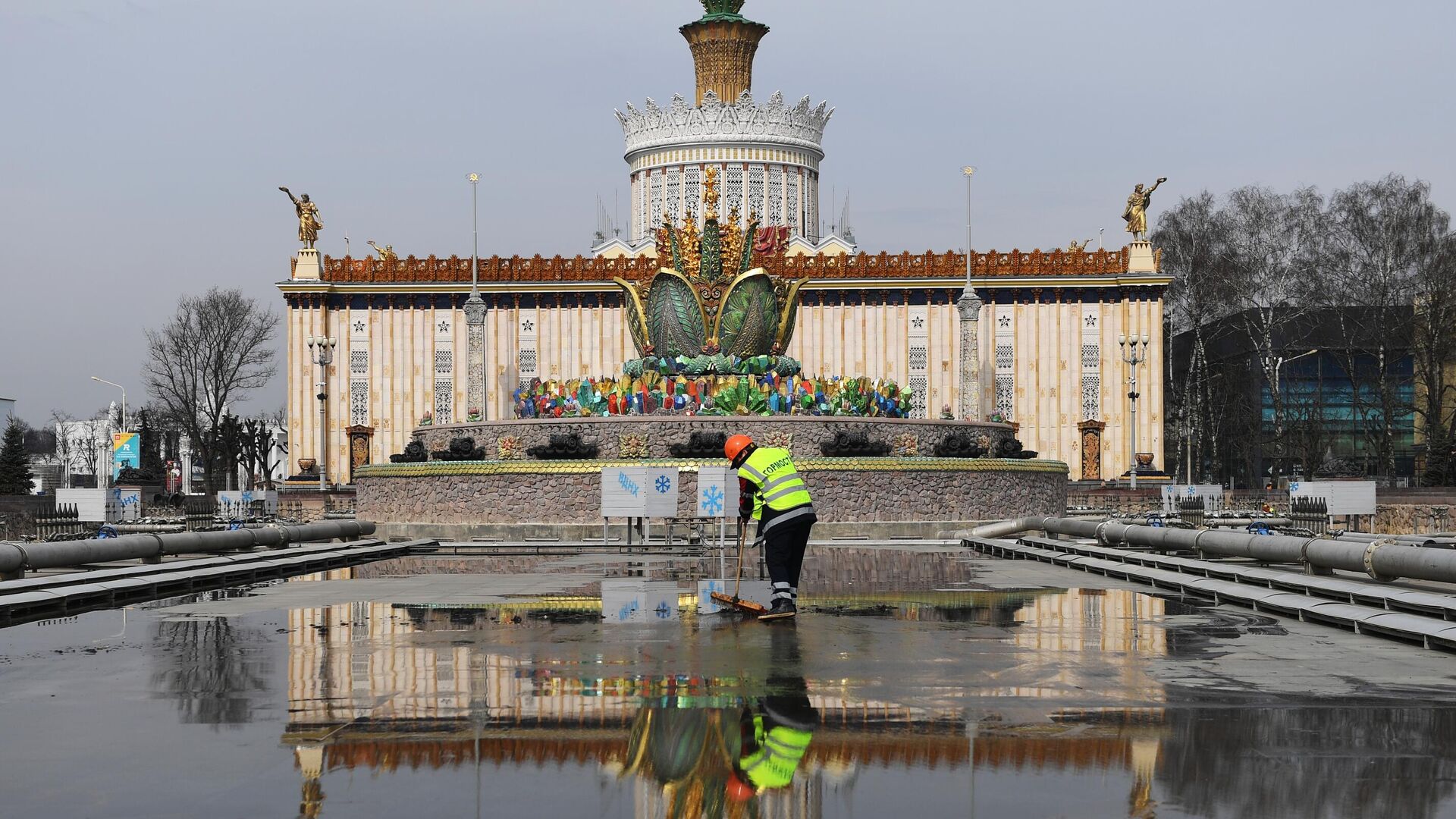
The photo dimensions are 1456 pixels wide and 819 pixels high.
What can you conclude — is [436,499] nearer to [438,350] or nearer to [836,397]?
[836,397]

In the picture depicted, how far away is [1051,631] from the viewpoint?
1429 centimetres

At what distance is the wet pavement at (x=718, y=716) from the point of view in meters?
7.11

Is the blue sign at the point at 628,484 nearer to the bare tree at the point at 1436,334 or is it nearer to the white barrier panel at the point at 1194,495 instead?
the white barrier panel at the point at 1194,495

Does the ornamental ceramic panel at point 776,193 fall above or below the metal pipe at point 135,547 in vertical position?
above

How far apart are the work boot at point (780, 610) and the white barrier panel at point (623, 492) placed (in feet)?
64.1

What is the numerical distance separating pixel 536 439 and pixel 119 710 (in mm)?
38974

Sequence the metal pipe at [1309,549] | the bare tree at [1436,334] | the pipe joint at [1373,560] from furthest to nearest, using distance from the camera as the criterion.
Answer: the bare tree at [1436,334], the pipe joint at [1373,560], the metal pipe at [1309,549]

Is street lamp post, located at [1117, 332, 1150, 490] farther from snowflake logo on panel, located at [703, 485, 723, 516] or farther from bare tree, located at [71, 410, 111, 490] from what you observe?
bare tree, located at [71, 410, 111, 490]

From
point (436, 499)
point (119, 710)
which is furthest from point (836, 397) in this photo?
point (119, 710)

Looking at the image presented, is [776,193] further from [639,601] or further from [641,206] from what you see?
[639,601]

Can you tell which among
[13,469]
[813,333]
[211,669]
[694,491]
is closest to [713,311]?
[694,491]

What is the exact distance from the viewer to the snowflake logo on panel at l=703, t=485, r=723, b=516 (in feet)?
103

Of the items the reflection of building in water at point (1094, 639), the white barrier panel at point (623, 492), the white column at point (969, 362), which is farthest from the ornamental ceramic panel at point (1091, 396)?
the reflection of building in water at point (1094, 639)

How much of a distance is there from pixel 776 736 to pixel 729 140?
75148 millimetres
